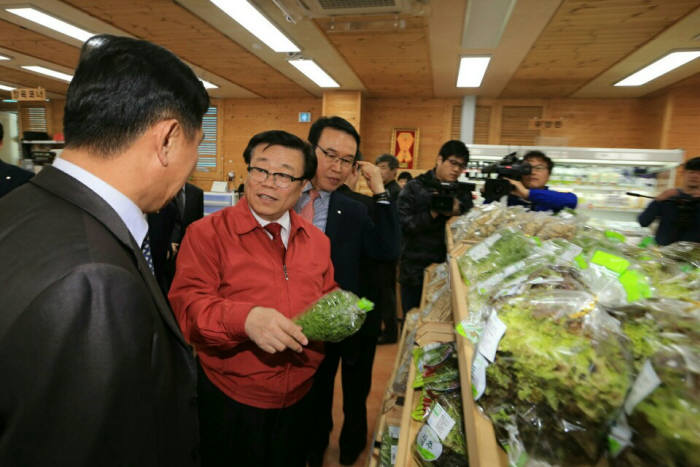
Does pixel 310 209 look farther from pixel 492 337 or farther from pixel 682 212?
pixel 682 212

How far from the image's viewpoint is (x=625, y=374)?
53cm

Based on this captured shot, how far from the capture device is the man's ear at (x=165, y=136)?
0.77 m

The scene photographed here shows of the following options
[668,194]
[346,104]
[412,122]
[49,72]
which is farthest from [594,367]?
[49,72]

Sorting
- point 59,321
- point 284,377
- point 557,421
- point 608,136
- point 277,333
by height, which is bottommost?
point 284,377

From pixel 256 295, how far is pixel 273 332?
264 millimetres

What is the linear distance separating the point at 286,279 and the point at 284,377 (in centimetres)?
37

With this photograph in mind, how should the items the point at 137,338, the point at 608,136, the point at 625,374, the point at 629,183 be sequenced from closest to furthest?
the point at 625,374, the point at 137,338, the point at 629,183, the point at 608,136

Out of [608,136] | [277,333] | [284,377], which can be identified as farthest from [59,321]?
[608,136]

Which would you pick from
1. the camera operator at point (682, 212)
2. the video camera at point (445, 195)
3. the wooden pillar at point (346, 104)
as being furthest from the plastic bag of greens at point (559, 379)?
the wooden pillar at point (346, 104)

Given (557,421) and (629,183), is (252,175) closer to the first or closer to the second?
(557,421)

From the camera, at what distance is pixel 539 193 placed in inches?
96.4

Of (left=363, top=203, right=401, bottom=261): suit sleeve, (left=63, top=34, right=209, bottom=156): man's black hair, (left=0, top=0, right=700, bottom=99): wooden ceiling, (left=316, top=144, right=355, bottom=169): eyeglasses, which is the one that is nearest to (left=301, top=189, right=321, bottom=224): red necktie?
(left=316, top=144, right=355, bottom=169): eyeglasses

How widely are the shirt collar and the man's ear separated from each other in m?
0.11

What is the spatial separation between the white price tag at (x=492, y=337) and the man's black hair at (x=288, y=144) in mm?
1056
